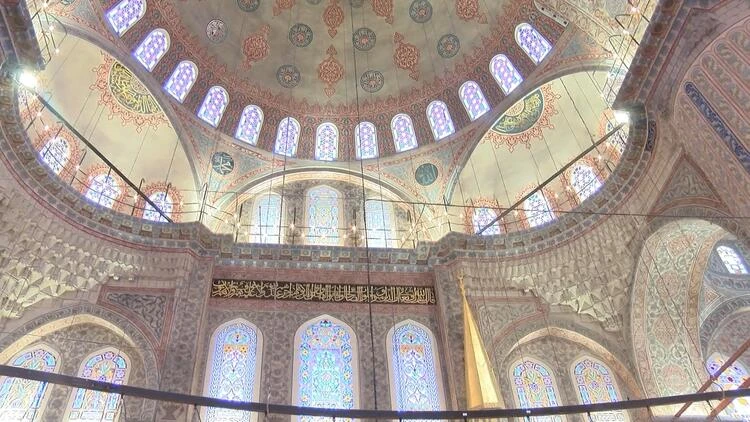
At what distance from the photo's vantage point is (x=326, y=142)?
38.1 feet

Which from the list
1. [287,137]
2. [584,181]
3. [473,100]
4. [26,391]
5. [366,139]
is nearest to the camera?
[26,391]

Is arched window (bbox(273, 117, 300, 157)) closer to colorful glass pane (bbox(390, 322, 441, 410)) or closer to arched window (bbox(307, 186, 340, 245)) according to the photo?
arched window (bbox(307, 186, 340, 245))

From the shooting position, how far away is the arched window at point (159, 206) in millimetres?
9180

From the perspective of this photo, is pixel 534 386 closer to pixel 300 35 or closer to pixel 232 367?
pixel 232 367

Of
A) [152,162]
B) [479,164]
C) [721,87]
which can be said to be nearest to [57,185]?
[152,162]

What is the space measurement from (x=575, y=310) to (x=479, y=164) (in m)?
3.63

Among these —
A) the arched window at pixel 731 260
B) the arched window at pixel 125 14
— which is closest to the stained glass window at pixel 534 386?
the arched window at pixel 731 260

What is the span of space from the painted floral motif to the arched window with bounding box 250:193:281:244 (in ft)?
14.4

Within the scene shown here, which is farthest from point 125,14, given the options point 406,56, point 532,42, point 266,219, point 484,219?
point 484,219

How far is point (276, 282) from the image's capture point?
29.0 feet

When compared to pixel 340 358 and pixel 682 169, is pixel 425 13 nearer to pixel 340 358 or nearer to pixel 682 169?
pixel 682 169

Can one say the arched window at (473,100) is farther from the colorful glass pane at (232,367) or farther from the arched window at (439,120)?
the colorful glass pane at (232,367)

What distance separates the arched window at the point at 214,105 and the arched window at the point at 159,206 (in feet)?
6.16

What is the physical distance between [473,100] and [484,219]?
8.97ft
